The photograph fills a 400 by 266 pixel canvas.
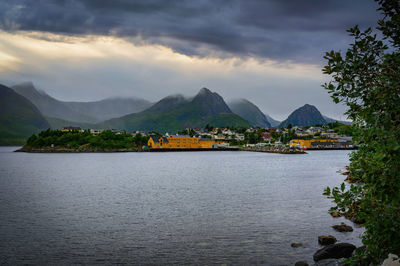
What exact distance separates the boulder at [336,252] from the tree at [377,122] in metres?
10.2

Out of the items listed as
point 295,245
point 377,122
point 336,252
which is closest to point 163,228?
point 295,245

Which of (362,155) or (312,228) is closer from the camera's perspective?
(362,155)

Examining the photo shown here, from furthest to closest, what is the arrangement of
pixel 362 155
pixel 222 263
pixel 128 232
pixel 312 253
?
pixel 128 232, pixel 312 253, pixel 222 263, pixel 362 155

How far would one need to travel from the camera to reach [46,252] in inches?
833

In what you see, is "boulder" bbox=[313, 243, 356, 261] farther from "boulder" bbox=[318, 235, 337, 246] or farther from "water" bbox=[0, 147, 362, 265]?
"boulder" bbox=[318, 235, 337, 246]

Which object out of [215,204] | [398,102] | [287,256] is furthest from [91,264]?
[215,204]

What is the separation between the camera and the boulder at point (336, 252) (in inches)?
732

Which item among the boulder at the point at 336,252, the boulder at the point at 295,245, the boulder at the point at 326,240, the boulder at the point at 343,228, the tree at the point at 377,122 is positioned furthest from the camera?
the boulder at the point at 343,228

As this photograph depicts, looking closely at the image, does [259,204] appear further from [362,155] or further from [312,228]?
[362,155]

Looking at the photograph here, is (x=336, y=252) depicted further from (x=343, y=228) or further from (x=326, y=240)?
(x=343, y=228)

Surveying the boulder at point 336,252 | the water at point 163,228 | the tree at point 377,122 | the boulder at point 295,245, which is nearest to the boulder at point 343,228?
the water at point 163,228

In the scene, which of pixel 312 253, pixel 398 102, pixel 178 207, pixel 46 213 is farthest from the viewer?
pixel 178 207

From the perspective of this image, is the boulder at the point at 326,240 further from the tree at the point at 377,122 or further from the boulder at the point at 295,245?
the tree at the point at 377,122

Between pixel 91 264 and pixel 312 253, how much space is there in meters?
14.2
